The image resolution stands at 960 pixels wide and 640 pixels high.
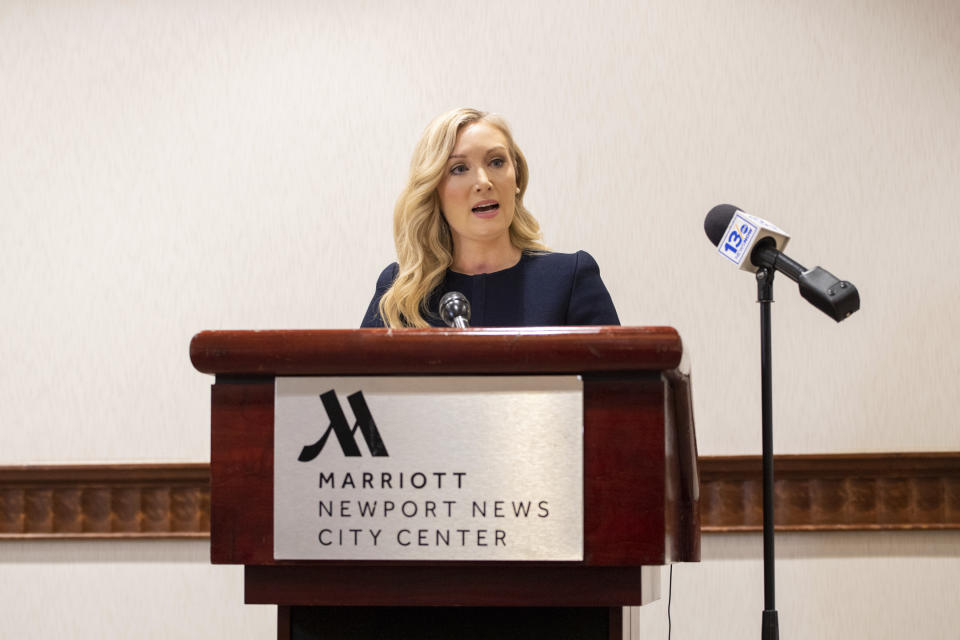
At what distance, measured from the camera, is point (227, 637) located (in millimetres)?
3094

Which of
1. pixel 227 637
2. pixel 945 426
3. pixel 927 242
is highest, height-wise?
pixel 927 242

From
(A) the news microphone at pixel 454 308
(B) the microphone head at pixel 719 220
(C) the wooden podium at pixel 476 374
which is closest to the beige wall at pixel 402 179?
(B) the microphone head at pixel 719 220

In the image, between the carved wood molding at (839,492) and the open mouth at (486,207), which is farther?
the carved wood molding at (839,492)

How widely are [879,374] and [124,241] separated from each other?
2530mm

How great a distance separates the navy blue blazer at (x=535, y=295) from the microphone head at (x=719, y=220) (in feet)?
0.80

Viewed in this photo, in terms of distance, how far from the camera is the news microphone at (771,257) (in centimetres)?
161

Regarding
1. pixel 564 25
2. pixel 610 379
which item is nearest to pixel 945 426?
pixel 564 25

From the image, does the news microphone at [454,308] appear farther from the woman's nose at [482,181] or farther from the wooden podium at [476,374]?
the woman's nose at [482,181]

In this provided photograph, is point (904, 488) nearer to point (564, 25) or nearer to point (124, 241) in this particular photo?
point (564, 25)

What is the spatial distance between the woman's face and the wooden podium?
1.08m

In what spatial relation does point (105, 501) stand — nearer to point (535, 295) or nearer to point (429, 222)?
point (429, 222)

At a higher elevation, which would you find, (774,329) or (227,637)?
(774,329)

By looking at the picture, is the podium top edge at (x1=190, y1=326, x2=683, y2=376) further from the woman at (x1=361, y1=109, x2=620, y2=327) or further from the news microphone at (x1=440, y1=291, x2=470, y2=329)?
the woman at (x1=361, y1=109, x2=620, y2=327)

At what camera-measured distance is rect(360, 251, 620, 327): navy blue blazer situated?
198 cm
